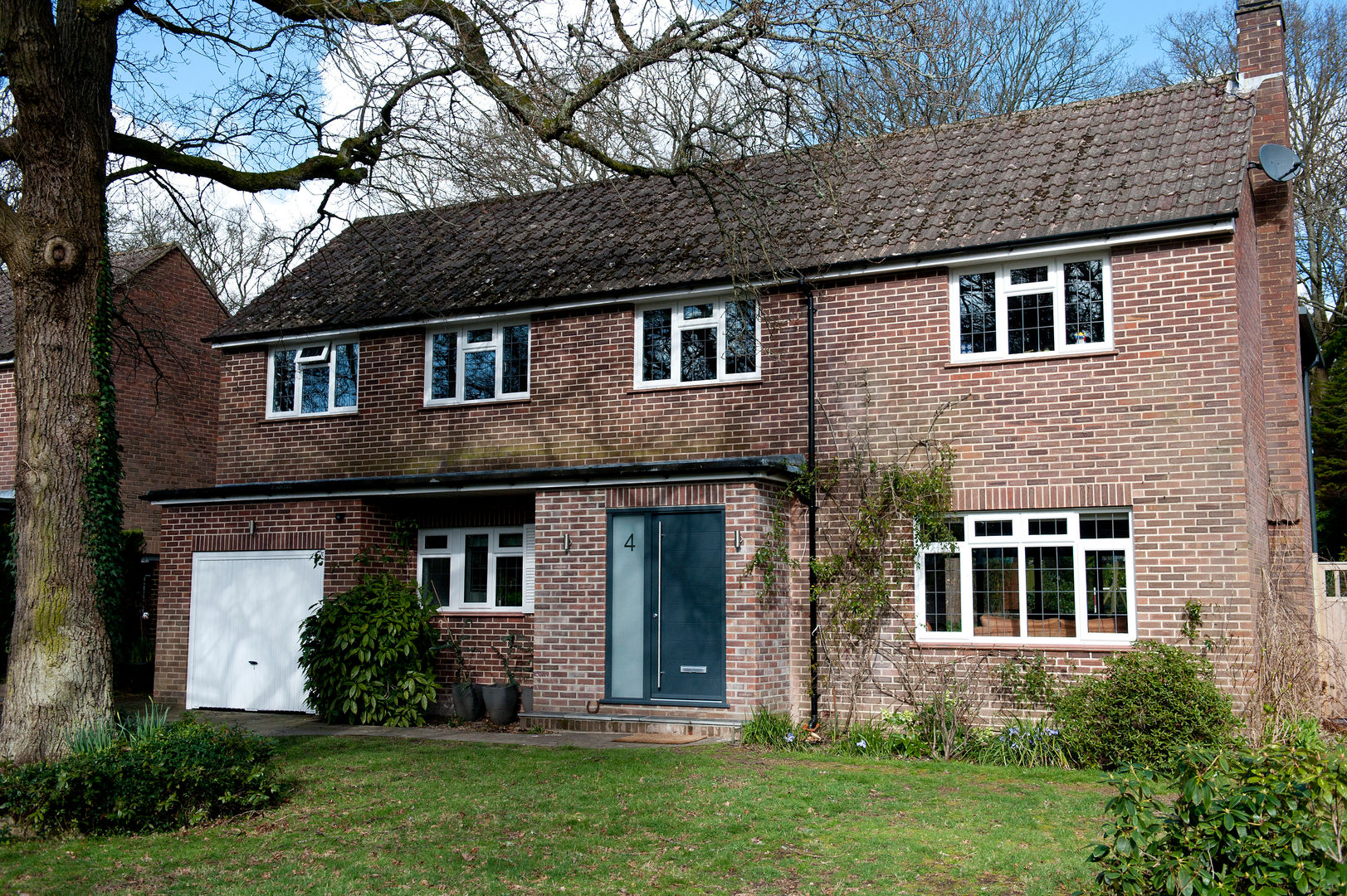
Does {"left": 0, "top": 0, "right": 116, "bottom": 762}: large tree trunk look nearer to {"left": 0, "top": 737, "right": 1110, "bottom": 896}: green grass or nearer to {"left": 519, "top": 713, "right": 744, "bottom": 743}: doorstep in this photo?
{"left": 0, "top": 737, "right": 1110, "bottom": 896}: green grass

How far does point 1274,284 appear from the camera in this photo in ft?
51.7

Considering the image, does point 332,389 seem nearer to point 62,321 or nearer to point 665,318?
point 665,318

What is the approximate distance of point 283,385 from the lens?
18.5 meters

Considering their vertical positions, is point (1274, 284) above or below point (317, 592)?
above

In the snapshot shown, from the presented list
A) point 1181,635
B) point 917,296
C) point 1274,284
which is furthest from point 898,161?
point 1181,635

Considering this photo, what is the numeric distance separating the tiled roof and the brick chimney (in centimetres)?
2043

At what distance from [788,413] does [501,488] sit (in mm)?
3709

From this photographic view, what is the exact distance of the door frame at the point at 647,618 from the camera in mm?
13203

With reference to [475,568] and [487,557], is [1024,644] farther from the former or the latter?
[475,568]

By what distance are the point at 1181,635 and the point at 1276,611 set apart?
1.00 m

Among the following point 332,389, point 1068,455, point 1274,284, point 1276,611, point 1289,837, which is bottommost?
point 1289,837

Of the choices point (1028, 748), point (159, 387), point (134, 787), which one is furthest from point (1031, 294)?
point (159, 387)

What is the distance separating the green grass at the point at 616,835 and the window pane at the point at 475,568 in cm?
491

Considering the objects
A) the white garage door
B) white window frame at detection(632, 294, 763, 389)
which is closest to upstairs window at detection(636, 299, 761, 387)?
white window frame at detection(632, 294, 763, 389)
